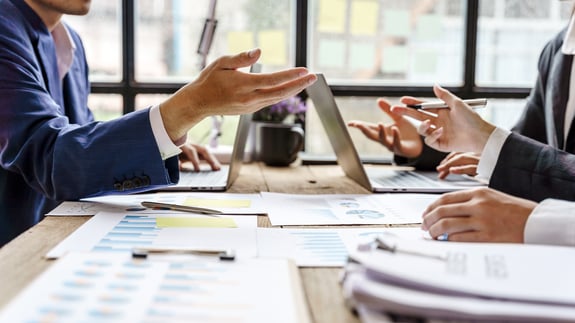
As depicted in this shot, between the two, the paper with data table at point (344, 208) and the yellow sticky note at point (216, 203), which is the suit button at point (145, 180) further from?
the paper with data table at point (344, 208)

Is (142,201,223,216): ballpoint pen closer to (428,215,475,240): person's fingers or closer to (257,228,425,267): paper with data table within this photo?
(257,228,425,267): paper with data table

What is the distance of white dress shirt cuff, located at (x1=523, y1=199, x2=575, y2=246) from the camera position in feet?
2.49

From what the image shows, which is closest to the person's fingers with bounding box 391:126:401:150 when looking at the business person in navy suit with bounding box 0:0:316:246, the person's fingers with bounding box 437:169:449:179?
the person's fingers with bounding box 437:169:449:179

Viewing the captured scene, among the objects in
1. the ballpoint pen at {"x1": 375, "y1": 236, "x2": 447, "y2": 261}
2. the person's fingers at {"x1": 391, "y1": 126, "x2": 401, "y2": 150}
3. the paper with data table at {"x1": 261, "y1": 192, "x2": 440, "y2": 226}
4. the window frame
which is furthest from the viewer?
the window frame

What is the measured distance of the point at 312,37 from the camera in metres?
2.46

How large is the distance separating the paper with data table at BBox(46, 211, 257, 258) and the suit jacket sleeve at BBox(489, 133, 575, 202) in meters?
0.45

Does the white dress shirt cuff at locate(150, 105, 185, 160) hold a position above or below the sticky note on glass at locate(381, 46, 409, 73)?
below

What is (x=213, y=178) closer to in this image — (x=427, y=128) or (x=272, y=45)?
(x=427, y=128)

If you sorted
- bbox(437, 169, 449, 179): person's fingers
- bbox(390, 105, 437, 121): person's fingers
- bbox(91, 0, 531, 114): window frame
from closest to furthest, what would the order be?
bbox(390, 105, 437, 121): person's fingers → bbox(437, 169, 449, 179): person's fingers → bbox(91, 0, 531, 114): window frame

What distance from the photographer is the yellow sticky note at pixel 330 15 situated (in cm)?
245

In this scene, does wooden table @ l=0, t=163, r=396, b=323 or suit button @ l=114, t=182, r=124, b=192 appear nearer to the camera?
wooden table @ l=0, t=163, r=396, b=323

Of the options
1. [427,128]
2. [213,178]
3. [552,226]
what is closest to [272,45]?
[213,178]

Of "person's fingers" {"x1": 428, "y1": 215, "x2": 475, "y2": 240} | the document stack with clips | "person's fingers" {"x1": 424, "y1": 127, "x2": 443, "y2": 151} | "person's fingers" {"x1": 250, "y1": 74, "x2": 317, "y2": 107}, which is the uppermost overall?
"person's fingers" {"x1": 250, "y1": 74, "x2": 317, "y2": 107}

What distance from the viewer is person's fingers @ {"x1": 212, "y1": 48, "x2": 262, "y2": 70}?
3.35 feet
